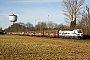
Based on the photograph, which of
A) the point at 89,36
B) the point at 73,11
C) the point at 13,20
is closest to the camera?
the point at 89,36

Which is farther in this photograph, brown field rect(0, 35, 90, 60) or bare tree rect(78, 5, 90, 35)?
bare tree rect(78, 5, 90, 35)

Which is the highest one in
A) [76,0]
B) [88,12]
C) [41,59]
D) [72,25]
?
[76,0]

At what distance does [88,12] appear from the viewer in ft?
206

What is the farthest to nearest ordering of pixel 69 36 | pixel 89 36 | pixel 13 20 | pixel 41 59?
pixel 13 20
pixel 69 36
pixel 89 36
pixel 41 59

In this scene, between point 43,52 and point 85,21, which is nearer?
point 43,52

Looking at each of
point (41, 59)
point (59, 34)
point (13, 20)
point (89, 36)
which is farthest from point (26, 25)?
point (41, 59)

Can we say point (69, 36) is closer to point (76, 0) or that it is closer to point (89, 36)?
point (89, 36)

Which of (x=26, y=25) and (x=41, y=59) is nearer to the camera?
(x=41, y=59)

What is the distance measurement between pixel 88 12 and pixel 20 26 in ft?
353

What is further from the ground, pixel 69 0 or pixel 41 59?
pixel 69 0

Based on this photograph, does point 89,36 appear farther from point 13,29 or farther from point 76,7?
point 13,29

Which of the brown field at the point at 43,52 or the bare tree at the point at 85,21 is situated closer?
the brown field at the point at 43,52

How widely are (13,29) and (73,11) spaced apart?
108m

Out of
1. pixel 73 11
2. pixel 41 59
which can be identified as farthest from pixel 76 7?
pixel 41 59
